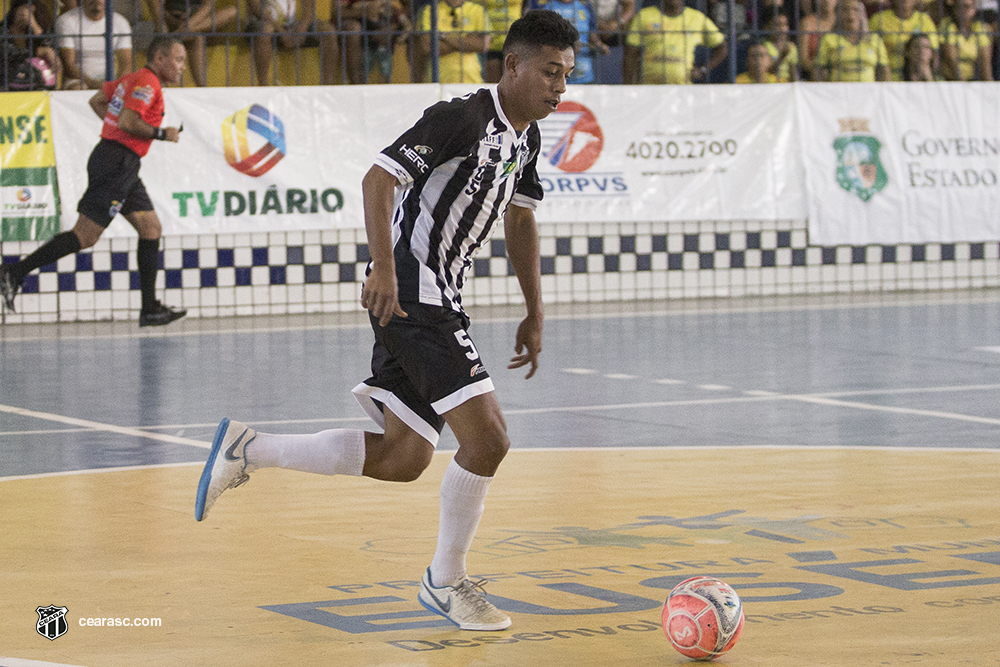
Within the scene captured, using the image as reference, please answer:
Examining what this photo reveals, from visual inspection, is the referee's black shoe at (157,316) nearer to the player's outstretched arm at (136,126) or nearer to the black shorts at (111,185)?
the black shorts at (111,185)

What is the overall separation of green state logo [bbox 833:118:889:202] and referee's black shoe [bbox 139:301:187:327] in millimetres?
6437

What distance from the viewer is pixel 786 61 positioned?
15492mm

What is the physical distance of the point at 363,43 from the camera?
1446cm

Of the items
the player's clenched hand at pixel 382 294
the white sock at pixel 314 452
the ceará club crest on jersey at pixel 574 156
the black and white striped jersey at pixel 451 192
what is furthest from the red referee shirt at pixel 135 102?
the player's clenched hand at pixel 382 294

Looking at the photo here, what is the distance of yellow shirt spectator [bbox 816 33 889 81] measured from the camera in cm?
1553

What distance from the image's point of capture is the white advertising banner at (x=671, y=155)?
1427 cm

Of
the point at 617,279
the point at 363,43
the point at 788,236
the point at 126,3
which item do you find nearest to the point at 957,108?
the point at 788,236

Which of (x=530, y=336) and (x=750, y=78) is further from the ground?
(x=750, y=78)

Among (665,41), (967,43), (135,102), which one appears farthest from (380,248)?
(967,43)

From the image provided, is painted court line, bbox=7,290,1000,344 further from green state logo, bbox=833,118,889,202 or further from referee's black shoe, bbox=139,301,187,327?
green state logo, bbox=833,118,889,202

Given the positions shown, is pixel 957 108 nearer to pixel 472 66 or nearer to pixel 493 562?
pixel 472 66

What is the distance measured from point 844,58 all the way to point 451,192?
12015 millimetres

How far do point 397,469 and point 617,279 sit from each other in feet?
34.5

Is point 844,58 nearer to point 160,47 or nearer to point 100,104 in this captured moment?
point 160,47
